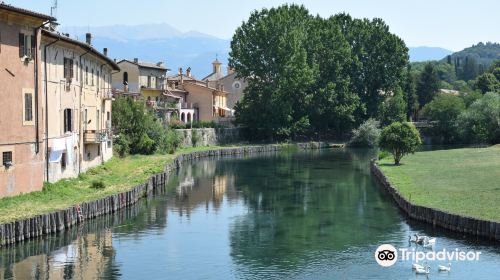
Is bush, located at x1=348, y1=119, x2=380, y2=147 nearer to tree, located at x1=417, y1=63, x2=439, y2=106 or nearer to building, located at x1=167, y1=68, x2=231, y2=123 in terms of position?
building, located at x1=167, y1=68, x2=231, y2=123

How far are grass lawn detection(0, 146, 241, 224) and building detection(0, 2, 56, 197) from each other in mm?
1089

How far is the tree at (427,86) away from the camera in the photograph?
178625 millimetres

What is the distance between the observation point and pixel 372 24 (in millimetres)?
141250

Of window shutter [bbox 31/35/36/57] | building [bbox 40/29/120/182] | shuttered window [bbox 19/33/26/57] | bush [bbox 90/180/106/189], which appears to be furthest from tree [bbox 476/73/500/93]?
shuttered window [bbox 19/33/26/57]

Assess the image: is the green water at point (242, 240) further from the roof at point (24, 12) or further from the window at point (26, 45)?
the roof at point (24, 12)

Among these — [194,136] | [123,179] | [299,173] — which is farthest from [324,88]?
[123,179]

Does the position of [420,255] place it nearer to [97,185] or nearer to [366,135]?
[97,185]

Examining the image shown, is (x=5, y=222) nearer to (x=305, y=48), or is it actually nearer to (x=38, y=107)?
(x=38, y=107)

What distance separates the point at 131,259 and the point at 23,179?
11.0 meters

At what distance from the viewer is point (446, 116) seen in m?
139

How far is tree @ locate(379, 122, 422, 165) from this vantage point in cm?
7968

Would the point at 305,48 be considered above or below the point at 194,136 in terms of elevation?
above

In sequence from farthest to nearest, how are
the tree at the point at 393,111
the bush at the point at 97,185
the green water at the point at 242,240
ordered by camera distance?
the tree at the point at 393,111, the bush at the point at 97,185, the green water at the point at 242,240

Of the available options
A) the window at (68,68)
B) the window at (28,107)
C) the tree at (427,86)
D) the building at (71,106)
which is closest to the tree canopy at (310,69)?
the tree at (427,86)
